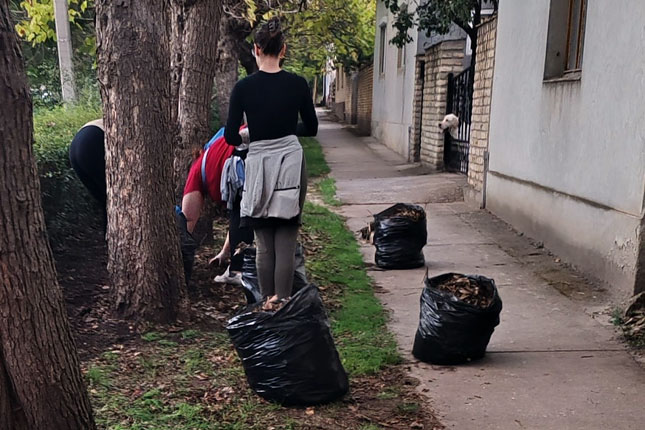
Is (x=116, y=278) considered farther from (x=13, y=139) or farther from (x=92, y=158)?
(x=13, y=139)

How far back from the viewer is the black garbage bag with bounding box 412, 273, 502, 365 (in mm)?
3609

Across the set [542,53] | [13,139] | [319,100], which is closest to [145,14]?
[13,139]

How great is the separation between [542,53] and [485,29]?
2.90 m

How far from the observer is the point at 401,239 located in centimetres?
593

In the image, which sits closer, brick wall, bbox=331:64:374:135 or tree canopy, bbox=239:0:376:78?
tree canopy, bbox=239:0:376:78

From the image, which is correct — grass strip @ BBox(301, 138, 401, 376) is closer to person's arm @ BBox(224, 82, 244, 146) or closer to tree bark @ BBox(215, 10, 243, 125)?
person's arm @ BBox(224, 82, 244, 146)

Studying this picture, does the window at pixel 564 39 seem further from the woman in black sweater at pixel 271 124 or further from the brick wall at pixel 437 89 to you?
the brick wall at pixel 437 89

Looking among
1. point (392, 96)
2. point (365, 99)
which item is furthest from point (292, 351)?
point (365, 99)

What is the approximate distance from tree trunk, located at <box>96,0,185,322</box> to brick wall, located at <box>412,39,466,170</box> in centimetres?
893

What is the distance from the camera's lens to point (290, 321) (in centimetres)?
309

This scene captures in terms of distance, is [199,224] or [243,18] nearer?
[199,224]

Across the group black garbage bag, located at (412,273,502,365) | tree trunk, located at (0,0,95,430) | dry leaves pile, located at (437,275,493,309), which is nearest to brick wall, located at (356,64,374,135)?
dry leaves pile, located at (437,275,493,309)

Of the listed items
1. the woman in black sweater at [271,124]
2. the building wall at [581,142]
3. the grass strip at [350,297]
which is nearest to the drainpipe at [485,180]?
the building wall at [581,142]

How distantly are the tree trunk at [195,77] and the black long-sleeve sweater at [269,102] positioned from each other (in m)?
2.45
